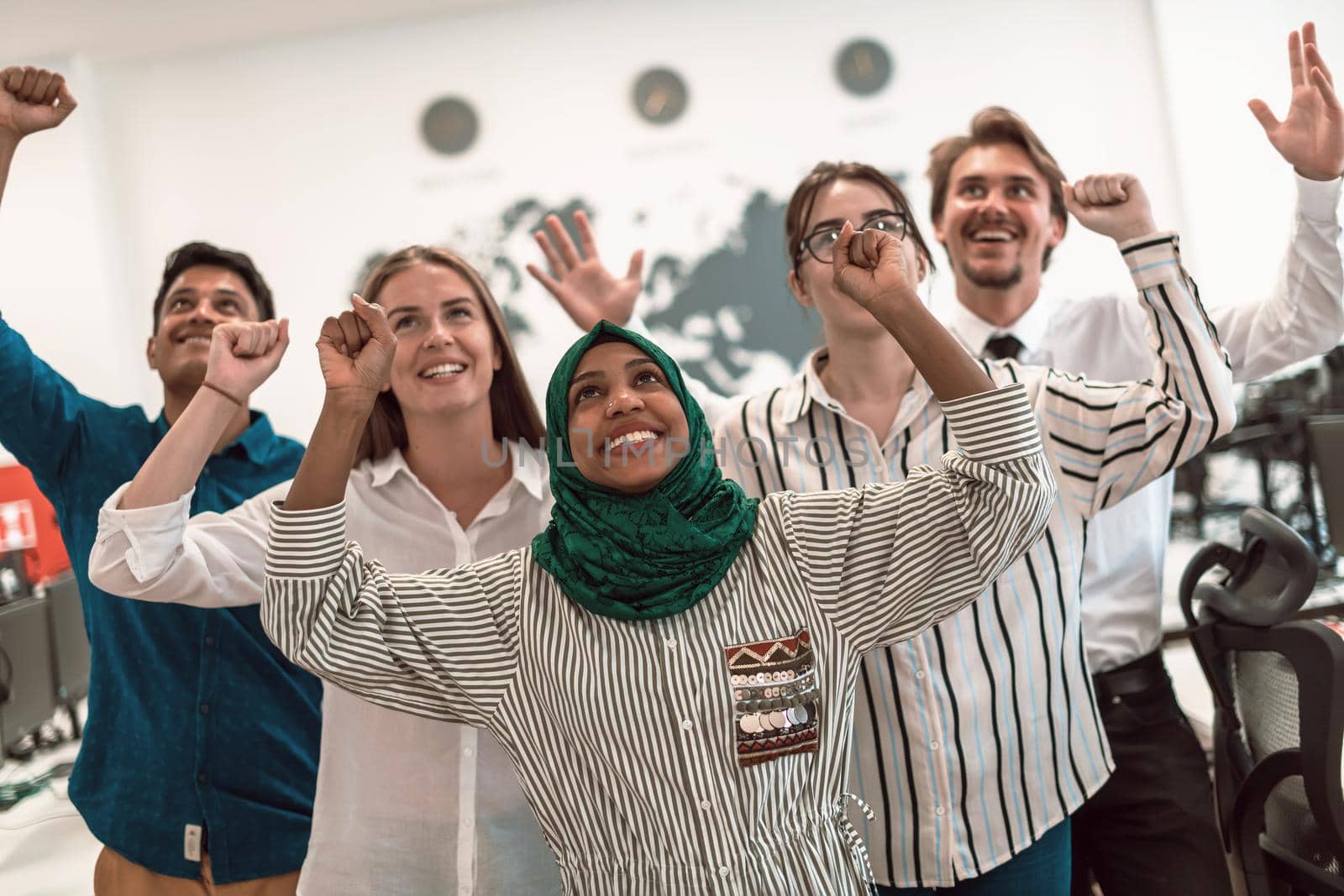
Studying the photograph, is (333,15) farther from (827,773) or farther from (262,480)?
(827,773)

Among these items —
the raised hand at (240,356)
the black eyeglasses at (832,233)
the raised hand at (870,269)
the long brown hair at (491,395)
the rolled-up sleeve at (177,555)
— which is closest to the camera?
the raised hand at (870,269)

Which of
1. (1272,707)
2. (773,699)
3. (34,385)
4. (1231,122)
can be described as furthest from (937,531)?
(1231,122)

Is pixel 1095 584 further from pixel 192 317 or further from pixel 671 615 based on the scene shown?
pixel 192 317

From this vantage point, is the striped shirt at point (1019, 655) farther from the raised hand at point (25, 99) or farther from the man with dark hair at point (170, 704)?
the raised hand at point (25, 99)

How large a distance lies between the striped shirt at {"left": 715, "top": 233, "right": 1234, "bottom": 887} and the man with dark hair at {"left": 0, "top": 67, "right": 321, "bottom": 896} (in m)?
1.07

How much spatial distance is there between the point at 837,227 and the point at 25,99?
1376mm

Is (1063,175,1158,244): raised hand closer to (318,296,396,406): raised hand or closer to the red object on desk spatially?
(318,296,396,406): raised hand

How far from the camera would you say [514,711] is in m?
1.30

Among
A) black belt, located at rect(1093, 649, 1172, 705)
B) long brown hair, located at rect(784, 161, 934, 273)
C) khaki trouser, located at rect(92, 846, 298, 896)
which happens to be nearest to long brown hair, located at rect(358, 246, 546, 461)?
long brown hair, located at rect(784, 161, 934, 273)

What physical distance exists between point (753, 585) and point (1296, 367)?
5.17 meters

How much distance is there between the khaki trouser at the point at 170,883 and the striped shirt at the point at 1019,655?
1.10m

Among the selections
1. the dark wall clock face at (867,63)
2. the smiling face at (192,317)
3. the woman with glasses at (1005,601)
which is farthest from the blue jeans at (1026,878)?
the dark wall clock face at (867,63)

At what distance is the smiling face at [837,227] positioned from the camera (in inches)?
65.3

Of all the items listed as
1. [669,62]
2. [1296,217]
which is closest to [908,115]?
[669,62]
